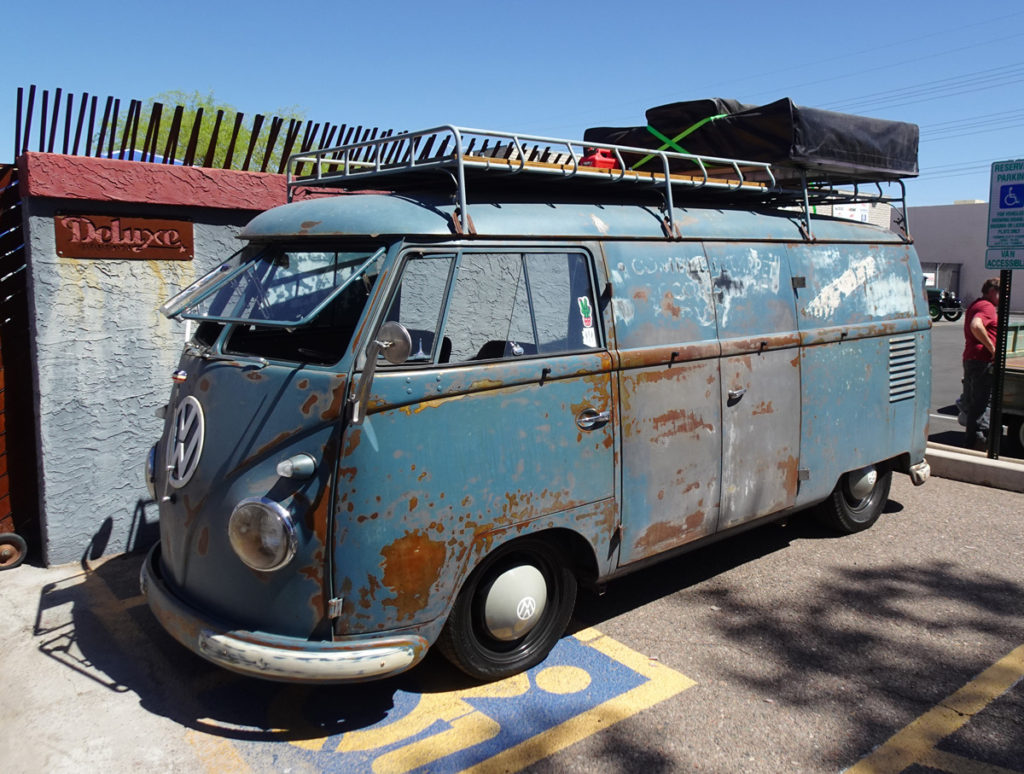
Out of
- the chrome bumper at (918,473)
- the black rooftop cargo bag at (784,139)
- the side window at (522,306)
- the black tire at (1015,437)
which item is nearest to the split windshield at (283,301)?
the side window at (522,306)

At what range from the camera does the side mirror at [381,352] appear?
134 inches

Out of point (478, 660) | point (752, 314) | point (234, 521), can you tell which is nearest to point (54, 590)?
point (234, 521)

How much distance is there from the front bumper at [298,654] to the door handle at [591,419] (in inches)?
51.0

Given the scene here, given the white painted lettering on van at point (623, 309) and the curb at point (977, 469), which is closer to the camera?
the white painted lettering on van at point (623, 309)

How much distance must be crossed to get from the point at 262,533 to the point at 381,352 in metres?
0.90

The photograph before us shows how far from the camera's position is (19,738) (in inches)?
146

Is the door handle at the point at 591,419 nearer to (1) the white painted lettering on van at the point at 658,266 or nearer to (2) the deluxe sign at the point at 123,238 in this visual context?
(1) the white painted lettering on van at the point at 658,266

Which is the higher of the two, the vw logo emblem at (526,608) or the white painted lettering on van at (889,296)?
Answer: the white painted lettering on van at (889,296)

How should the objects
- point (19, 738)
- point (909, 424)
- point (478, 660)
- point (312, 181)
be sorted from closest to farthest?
point (19, 738) < point (478, 660) < point (312, 181) < point (909, 424)

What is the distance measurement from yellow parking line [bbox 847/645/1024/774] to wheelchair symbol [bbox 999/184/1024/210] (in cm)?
493

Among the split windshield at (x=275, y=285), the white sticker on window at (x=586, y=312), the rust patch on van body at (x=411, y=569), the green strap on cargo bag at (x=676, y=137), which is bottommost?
the rust patch on van body at (x=411, y=569)

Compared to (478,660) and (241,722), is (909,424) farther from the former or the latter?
(241,722)

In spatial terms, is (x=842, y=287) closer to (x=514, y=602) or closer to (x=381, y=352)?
(x=514, y=602)

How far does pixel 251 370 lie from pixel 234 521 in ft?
2.25
